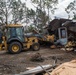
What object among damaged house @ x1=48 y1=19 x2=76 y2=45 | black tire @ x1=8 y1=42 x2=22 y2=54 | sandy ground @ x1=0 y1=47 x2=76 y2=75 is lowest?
sandy ground @ x1=0 y1=47 x2=76 y2=75

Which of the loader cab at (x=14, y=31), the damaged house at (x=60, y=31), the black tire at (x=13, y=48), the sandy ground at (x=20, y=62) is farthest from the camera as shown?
the damaged house at (x=60, y=31)

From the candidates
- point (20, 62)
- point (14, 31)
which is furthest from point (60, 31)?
point (20, 62)

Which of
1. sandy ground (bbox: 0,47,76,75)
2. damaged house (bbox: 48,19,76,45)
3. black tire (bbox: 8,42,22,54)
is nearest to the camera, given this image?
sandy ground (bbox: 0,47,76,75)

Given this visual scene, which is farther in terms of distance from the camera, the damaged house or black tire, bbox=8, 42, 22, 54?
the damaged house

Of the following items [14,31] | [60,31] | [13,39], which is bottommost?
[13,39]

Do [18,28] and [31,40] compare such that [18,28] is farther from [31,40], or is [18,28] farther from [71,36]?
[71,36]

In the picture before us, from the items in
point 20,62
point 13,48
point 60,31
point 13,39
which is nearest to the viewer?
point 20,62

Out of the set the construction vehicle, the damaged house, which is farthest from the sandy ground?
the damaged house

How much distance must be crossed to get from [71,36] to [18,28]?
4.96m

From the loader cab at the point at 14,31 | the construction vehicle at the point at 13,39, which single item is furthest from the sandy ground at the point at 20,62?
the loader cab at the point at 14,31

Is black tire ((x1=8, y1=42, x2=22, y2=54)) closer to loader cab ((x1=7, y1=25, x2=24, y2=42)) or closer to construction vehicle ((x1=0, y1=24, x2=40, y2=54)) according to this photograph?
construction vehicle ((x1=0, y1=24, x2=40, y2=54))

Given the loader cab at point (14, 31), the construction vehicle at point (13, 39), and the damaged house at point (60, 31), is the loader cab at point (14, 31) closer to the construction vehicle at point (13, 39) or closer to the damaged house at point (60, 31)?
the construction vehicle at point (13, 39)

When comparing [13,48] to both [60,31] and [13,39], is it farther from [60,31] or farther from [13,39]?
[60,31]

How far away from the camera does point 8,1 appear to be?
4556 cm
